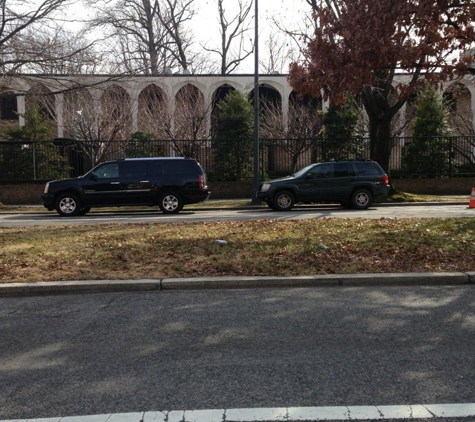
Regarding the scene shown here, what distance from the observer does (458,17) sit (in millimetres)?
12820

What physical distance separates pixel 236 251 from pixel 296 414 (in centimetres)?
544

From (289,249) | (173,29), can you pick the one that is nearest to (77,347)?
(289,249)

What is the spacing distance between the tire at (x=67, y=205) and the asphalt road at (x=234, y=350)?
→ 507 inches

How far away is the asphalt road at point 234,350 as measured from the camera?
158 inches

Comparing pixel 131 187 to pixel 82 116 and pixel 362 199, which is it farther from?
pixel 82 116

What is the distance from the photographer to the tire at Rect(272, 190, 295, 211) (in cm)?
2030

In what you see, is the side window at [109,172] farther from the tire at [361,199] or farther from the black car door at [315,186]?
the tire at [361,199]

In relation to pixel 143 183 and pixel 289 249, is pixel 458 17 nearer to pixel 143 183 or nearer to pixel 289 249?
pixel 289 249

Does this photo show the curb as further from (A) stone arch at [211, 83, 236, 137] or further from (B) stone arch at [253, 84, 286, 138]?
(A) stone arch at [211, 83, 236, 137]

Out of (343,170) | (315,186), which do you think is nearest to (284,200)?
(315,186)

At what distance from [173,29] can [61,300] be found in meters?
44.8

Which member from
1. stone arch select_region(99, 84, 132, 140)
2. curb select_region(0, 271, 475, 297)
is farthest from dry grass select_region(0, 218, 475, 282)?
stone arch select_region(99, 84, 132, 140)

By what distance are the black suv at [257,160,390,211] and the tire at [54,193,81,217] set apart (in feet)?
21.3

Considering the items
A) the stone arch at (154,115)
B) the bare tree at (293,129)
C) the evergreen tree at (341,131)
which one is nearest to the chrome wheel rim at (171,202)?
the bare tree at (293,129)
